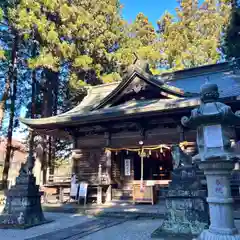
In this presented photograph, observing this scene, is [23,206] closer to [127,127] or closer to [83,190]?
[83,190]

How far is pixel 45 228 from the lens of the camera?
23.1 ft

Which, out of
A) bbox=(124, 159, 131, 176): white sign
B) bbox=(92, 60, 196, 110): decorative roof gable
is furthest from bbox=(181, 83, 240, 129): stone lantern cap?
bbox=(124, 159, 131, 176): white sign

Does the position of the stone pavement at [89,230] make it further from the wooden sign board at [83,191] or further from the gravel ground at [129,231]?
the wooden sign board at [83,191]

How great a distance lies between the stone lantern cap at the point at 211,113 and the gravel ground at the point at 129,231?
2.88m

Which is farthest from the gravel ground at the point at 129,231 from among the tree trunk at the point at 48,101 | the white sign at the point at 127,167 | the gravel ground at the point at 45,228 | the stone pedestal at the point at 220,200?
the tree trunk at the point at 48,101

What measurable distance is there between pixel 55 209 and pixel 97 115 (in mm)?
3960

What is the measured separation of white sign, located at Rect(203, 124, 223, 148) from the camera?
14.3ft

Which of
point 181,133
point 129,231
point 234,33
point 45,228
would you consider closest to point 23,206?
point 45,228

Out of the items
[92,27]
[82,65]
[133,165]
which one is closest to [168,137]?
[133,165]

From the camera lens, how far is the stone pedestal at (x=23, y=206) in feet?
24.1

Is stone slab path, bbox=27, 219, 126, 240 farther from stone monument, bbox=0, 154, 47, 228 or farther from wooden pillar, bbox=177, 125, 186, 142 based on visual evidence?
wooden pillar, bbox=177, 125, 186, 142

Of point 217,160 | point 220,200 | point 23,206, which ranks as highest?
point 217,160

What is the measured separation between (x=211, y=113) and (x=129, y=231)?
12.4ft

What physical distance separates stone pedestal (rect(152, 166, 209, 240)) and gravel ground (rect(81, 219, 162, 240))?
444mm
